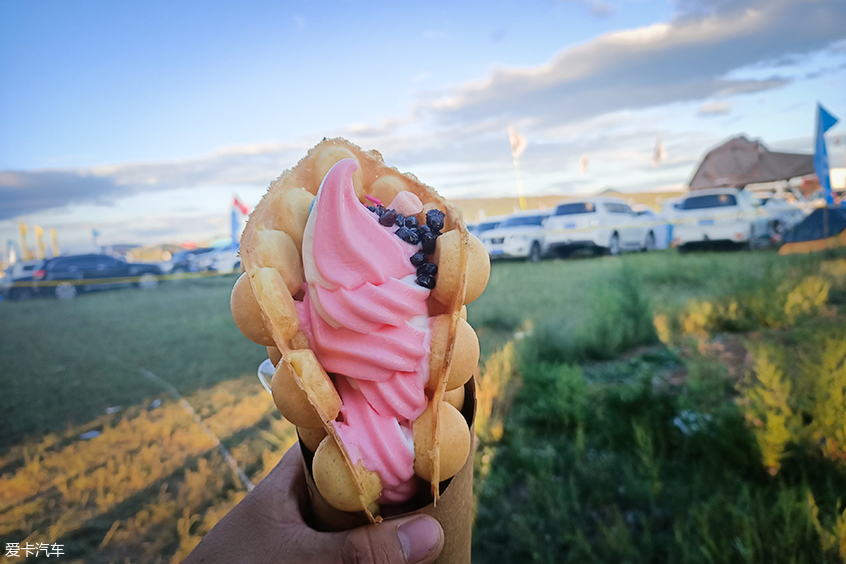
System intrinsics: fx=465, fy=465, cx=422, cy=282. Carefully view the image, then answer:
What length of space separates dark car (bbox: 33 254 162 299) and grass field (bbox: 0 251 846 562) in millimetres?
228

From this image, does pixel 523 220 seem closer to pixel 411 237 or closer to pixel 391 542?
pixel 411 237

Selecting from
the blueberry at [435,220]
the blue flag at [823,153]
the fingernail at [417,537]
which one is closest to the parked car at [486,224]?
the blue flag at [823,153]

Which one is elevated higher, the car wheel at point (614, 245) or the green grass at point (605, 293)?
the car wheel at point (614, 245)

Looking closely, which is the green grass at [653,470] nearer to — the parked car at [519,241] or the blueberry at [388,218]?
the blueberry at [388,218]

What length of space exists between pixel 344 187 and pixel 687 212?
10360 millimetres

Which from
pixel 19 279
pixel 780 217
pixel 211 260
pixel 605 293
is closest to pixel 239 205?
pixel 211 260

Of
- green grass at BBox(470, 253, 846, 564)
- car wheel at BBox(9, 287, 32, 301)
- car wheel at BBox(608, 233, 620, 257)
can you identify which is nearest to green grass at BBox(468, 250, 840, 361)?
green grass at BBox(470, 253, 846, 564)

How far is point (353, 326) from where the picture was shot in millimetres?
1191

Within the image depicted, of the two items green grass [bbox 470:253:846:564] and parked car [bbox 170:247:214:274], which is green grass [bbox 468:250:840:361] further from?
parked car [bbox 170:247:214:274]

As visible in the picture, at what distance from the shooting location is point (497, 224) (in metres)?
12.4

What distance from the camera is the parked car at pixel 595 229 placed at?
9562 millimetres

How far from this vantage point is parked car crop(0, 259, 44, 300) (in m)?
5.84

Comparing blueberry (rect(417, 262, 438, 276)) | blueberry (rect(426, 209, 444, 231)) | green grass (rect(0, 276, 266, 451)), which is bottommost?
green grass (rect(0, 276, 266, 451))

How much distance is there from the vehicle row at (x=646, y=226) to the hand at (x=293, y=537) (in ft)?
26.0
